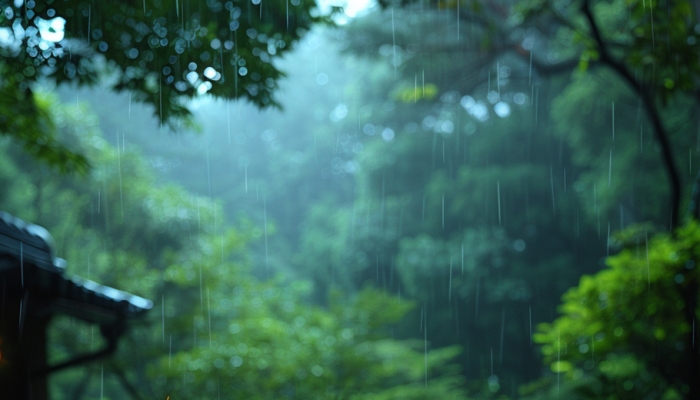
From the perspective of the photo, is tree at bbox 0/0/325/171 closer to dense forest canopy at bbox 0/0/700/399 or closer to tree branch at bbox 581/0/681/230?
dense forest canopy at bbox 0/0/700/399

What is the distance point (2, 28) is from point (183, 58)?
0.64m

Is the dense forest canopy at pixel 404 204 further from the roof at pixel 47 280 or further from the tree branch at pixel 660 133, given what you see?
the roof at pixel 47 280

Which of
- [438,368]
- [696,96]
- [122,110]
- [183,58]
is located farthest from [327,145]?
[183,58]

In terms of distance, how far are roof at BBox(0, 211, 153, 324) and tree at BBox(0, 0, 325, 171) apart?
2.60ft

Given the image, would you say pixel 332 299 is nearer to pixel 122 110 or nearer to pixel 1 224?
pixel 1 224

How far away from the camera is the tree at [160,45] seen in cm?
215

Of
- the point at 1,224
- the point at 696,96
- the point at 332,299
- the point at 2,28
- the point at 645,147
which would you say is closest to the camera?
the point at 2,28

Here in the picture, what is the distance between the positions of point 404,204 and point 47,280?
10.5m

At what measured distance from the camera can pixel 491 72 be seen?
34.8ft

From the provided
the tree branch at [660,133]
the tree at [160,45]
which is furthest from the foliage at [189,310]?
the tree at [160,45]

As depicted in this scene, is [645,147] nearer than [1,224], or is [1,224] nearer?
[1,224]

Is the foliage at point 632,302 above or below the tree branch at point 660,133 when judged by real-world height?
below

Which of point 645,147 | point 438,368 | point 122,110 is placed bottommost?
point 438,368

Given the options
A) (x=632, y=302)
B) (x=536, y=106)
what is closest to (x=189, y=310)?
(x=632, y=302)
